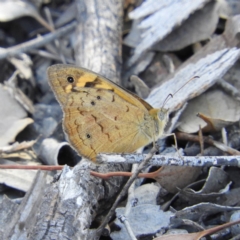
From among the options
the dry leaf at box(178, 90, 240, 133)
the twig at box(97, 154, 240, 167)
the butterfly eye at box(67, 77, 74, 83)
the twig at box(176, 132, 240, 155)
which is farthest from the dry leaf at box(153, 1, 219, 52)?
the twig at box(97, 154, 240, 167)

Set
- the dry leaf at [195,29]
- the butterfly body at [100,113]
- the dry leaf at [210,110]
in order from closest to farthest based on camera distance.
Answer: the butterfly body at [100,113] < the dry leaf at [210,110] < the dry leaf at [195,29]

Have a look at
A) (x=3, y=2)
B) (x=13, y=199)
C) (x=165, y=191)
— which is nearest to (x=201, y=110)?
(x=165, y=191)

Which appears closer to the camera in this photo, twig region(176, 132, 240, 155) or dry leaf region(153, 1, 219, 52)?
twig region(176, 132, 240, 155)

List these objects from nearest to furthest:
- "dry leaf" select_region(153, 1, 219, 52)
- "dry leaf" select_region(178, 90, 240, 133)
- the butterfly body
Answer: the butterfly body < "dry leaf" select_region(178, 90, 240, 133) < "dry leaf" select_region(153, 1, 219, 52)

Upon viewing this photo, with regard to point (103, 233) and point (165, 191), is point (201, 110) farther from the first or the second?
point (103, 233)

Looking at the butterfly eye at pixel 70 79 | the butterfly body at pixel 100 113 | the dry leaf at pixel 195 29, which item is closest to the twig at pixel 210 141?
the butterfly body at pixel 100 113

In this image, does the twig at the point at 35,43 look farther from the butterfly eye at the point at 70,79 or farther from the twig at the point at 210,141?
the twig at the point at 210,141

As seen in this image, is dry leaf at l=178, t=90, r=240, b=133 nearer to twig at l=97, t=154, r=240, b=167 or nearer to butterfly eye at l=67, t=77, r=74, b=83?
twig at l=97, t=154, r=240, b=167
